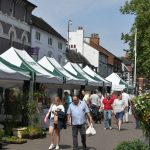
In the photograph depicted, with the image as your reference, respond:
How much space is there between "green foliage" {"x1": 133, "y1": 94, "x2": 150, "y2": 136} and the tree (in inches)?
2040

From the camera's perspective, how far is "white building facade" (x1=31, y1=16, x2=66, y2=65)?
49594 millimetres

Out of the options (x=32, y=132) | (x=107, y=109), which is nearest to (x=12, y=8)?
(x=107, y=109)

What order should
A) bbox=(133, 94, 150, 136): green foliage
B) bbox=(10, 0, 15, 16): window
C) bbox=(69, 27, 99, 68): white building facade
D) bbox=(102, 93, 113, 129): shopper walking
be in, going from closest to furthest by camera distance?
bbox=(133, 94, 150, 136): green foliage, bbox=(102, 93, 113, 129): shopper walking, bbox=(10, 0, 15, 16): window, bbox=(69, 27, 99, 68): white building facade

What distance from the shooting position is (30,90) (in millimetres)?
22203

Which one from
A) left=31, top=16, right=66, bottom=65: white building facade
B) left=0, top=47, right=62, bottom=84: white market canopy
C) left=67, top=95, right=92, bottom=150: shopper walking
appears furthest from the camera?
left=31, top=16, right=66, bottom=65: white building facade

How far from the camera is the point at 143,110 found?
1025 cm

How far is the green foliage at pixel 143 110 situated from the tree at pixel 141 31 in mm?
51809

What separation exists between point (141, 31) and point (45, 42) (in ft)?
49.9

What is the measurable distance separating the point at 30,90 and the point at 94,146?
5.53 metres

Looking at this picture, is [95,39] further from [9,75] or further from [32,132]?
[9,75]

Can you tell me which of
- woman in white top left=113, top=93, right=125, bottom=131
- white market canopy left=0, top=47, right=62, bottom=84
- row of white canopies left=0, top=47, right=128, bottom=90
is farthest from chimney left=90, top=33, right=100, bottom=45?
white market canopy left=0, top=47, right=62, bottom=84

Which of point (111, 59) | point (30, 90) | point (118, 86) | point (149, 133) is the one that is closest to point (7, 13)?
point (118, 86)

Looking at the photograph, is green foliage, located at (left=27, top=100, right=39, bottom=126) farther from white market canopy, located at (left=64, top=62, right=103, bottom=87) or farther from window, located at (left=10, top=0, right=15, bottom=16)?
window, located at (left=10, top=0, right=15, bottom=16)

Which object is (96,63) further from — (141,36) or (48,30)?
(48,30)
